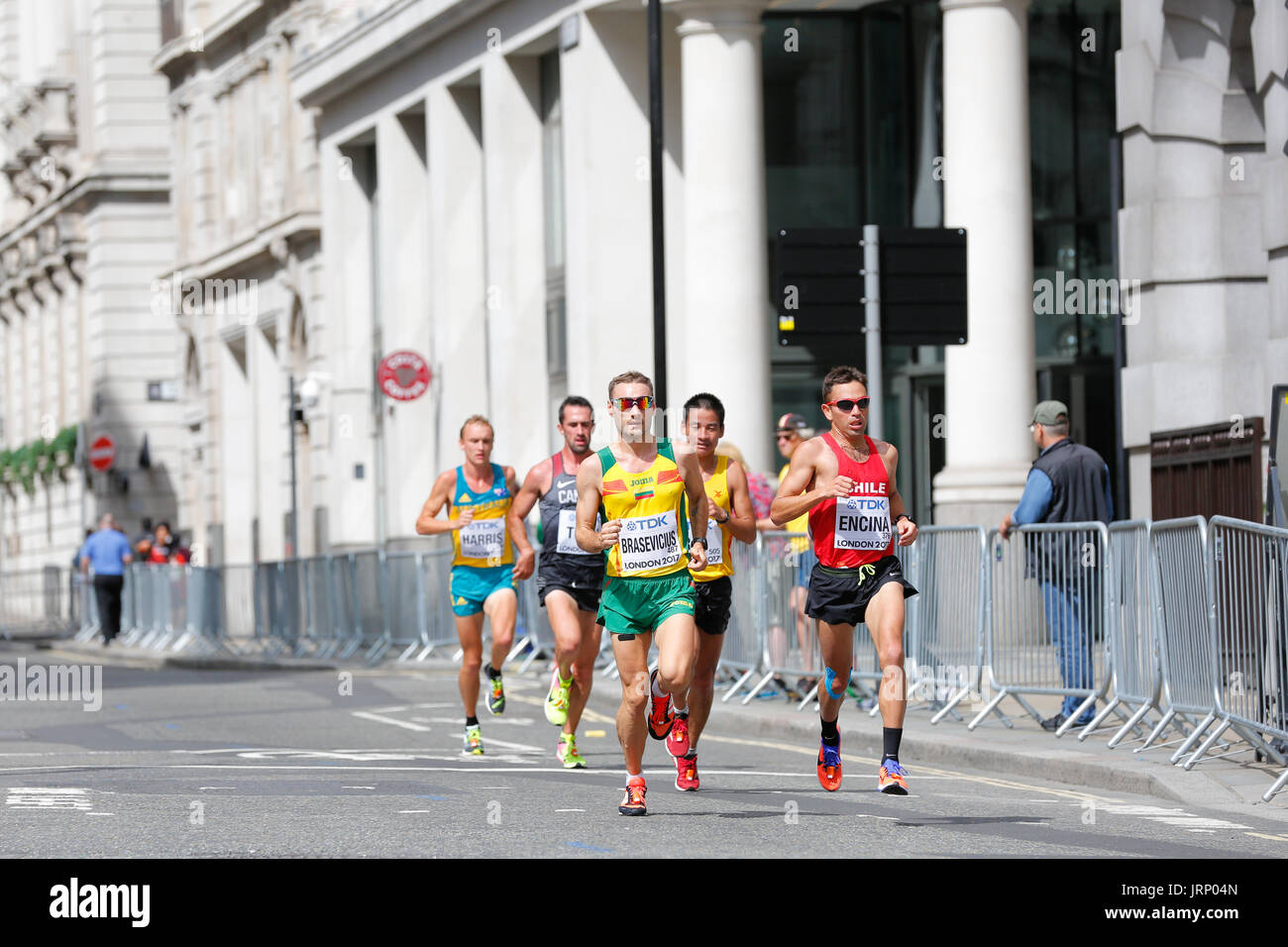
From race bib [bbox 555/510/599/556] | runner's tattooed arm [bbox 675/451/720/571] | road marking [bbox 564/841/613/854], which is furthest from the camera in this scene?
race bib [bbox 555/510/599/556]

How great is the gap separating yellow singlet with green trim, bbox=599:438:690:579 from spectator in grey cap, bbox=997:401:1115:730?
447 centimetres

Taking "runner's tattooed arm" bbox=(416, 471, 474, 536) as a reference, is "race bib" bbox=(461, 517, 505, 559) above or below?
below

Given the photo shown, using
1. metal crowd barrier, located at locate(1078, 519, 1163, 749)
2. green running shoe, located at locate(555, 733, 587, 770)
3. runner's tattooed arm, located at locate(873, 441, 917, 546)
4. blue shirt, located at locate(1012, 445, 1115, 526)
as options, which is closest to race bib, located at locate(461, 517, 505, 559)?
green running shoe, located at locate(555, 733, 587, 770)

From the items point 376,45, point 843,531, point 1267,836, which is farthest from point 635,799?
point 376,45

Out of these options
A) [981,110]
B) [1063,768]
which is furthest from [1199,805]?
[981,110]

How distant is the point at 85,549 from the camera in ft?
122

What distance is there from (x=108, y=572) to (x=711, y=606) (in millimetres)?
24973

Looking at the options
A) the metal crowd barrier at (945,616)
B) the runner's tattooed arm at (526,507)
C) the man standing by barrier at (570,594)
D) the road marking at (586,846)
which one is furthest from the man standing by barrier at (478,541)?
the road marking at (586,846)

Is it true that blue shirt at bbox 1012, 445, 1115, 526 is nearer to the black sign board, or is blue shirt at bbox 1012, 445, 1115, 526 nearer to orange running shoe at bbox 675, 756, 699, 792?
the black sign board

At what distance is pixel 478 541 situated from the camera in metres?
15.0

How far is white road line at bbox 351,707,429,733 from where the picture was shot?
1709cm

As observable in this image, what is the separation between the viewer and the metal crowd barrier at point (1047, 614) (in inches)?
574

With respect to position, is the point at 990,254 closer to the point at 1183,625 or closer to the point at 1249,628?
the point at 1183,625
